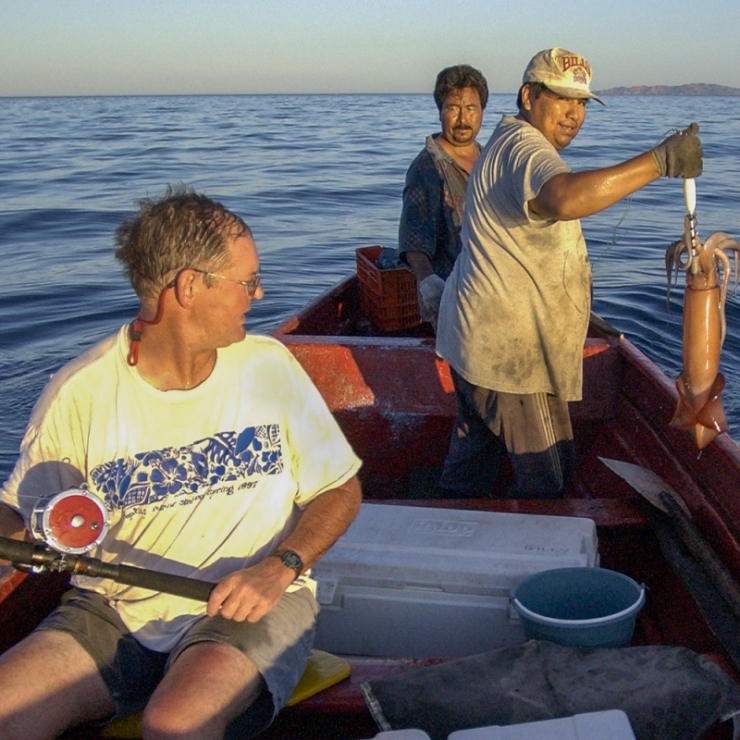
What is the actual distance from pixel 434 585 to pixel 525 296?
1248 millimetres

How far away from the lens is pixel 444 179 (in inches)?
210

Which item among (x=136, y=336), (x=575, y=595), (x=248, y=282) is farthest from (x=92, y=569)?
(x=575, y=595)

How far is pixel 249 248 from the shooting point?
2635 millimetres

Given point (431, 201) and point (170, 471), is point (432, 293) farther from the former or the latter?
point (170, 471)

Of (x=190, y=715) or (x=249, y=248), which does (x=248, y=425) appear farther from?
(x=190, y=715)

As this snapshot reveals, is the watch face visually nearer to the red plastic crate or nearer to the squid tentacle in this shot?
the squid tentacle

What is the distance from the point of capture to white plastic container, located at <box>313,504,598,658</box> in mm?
→ 3176

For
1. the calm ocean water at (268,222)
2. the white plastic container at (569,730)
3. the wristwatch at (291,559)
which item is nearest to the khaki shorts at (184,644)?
the wristwatch at (291,559)

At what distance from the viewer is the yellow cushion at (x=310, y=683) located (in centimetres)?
258

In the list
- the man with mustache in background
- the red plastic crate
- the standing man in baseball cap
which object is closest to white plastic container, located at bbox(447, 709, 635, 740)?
the standing man in baseball cap

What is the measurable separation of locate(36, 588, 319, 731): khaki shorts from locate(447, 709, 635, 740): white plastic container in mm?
518

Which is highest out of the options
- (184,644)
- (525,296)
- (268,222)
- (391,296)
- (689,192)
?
(689,192)

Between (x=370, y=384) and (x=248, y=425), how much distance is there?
8.24 feet

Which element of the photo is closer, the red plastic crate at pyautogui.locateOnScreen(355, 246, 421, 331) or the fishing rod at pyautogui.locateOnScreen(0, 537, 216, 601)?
the fishing rod at pyautogui.locateOnScreen(0, 537, 216, 601)
